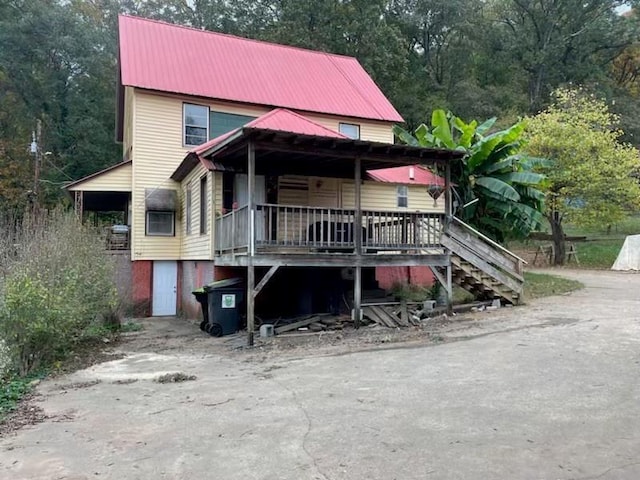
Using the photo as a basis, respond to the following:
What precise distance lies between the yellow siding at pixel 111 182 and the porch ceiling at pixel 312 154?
5.70 m

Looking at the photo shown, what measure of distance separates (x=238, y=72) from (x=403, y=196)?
24.2ft

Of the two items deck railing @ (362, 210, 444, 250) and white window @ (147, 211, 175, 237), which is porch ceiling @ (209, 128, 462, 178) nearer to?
deck railing @ (362, 210, 444, 250)

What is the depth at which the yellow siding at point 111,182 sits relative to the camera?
17188 millimetres

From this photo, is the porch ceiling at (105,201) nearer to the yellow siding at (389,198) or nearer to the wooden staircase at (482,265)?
the yellow siding at (389,198)

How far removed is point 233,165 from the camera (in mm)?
13156

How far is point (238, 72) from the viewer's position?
62.5 feet

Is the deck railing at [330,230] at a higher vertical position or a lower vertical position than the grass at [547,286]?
higher

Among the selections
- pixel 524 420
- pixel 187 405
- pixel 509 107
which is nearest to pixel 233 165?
pixel 187 405

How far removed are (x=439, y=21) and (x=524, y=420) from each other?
4102cm

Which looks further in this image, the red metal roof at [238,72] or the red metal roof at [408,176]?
the red metal roof at [408,176]

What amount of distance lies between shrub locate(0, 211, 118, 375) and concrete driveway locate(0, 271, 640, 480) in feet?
3.35

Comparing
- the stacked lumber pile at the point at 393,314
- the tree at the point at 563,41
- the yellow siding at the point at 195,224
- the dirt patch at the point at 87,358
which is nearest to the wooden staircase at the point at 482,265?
the stacked lumber pile at the point at 393,314

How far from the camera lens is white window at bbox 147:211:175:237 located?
56.6 feet

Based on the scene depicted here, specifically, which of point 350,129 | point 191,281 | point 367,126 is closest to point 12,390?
point 191,281
